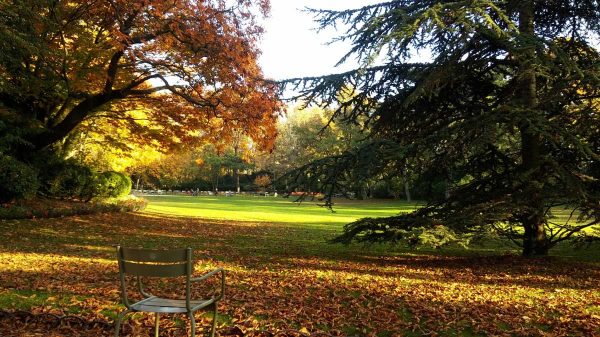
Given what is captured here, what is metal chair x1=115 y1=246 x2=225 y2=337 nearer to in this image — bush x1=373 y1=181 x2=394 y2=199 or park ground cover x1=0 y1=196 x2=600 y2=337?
park ground cover x1=0 y1=196 x2=600 y2=337

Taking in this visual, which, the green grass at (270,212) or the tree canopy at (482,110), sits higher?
the tree canopy at (482,110)

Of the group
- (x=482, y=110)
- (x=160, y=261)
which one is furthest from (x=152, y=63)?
(x=160, y=261)

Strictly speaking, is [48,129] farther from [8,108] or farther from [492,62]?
[492,62]

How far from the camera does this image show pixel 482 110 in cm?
1033

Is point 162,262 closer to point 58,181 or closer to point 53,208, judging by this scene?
point 53,208

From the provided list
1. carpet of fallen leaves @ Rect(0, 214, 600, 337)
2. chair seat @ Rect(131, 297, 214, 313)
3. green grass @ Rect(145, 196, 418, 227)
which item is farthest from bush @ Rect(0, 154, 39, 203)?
chair seat @ Rect(131, 297, 214, 313)

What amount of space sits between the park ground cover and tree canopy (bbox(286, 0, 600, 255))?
985 millimetres

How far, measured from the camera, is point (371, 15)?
10734mm

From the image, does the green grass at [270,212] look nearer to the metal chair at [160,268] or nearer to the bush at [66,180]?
the bush at [66,180]

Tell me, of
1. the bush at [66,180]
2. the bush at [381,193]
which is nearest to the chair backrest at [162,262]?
the bush at [66,180]

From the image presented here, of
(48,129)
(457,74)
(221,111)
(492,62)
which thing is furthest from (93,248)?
(492,62)

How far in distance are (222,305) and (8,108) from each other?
44.3ft

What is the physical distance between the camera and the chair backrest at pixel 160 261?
3.35 m

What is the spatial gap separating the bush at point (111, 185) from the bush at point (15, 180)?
5159 mm
